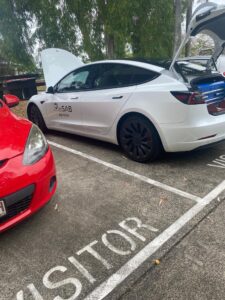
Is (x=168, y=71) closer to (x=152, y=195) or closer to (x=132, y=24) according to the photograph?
(x=152, y=195)

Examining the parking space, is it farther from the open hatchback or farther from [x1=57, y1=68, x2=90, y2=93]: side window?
[x1=57, y1=68, x2=90, y2=93]: side window

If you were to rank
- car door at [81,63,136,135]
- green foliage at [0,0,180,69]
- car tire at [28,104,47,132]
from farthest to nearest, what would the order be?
green foliage at [0,0,180,69]
car tire at [28,104,47,132]
car door at [81,63,136,135]

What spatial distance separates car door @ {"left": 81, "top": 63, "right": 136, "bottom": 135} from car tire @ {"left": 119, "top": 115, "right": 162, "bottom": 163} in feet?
0.87

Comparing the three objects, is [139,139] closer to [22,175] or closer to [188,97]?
[188,97]

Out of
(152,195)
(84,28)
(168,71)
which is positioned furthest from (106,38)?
(152,195)

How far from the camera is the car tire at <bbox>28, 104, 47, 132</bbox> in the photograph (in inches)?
226

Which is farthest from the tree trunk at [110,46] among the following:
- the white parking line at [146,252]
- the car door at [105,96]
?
the white parking line at [146,252]

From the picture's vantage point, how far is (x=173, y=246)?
241cm

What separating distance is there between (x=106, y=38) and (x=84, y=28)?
908 millimetres

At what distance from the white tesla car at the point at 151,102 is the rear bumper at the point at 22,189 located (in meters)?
1.68

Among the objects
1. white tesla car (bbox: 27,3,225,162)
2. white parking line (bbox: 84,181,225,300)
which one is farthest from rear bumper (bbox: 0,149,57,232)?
white tesla car (bbox: 27,3,225,162)

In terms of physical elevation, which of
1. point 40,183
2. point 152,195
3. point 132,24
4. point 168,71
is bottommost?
point 152,195

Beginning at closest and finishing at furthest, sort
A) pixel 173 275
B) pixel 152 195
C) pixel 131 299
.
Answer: pixel 131 299, pixel 173 275, pixel 152 195

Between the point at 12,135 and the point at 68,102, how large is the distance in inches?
89.3
